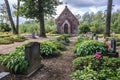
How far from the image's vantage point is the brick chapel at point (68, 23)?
200 feet

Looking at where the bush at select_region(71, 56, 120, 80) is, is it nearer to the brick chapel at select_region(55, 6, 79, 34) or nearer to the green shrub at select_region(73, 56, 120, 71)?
the green shrub at select_region(73, 56, 120, 71)

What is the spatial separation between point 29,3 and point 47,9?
273cm

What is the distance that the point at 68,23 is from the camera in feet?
200

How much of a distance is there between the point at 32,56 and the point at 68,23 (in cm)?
5200

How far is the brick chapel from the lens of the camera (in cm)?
6091

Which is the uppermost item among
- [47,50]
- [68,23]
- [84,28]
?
[68,23]

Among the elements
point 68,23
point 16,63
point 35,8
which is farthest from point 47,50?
point 68,23

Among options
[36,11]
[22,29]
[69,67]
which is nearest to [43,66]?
[69,67]

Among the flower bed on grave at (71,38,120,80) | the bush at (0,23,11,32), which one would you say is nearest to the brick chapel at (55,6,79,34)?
the bush at (0,23,11,32)

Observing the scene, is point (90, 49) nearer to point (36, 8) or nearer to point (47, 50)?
point (47, 50)

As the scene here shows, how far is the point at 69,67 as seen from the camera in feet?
33.7

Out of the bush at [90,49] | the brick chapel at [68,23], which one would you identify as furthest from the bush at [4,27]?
the bush at [90,49]

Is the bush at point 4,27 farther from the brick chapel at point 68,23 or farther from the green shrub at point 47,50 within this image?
the green shrub at point 47,50

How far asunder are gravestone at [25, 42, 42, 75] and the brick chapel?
5096 centimetres
